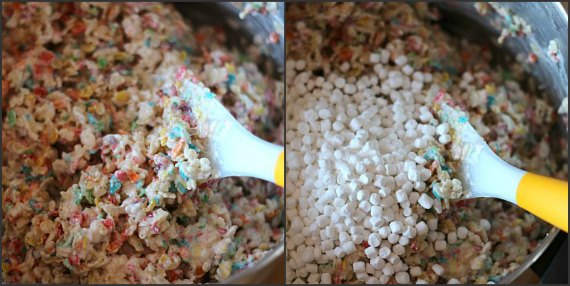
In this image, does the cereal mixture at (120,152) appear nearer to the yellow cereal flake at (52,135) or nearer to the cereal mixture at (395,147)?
the yellow cereal flake at (52,135)

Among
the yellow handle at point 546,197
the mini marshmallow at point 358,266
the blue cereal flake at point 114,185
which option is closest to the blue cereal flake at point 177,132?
the blue cereal flake at point 114,185

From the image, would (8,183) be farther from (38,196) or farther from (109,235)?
(109,235)

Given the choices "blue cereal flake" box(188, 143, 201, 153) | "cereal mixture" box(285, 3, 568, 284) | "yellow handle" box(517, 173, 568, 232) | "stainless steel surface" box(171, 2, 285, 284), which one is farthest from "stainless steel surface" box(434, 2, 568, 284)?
"blue cereal flake" box(188, 143, 201, 153)

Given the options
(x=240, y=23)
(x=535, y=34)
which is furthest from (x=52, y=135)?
(x=535, y=34)

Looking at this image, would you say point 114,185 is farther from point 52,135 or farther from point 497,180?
point 497,180

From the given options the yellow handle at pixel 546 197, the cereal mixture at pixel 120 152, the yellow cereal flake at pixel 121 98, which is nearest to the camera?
the yellow handle at pixel 546 197

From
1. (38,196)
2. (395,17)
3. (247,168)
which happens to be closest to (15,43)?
(38,196)

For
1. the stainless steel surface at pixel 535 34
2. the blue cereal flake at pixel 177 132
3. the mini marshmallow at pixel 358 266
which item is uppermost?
the stainless steel surface at pixel 535 34
